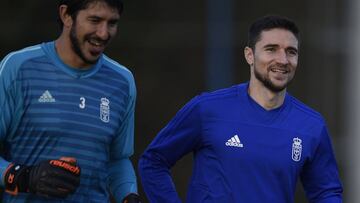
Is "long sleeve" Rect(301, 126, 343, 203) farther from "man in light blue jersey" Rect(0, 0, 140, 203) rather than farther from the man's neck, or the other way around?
"man in light blue jersey" Rect(0, 0, 140, 203)

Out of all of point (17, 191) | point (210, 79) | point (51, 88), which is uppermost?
point (51, 88)

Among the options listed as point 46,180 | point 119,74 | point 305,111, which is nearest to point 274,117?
point 305,111

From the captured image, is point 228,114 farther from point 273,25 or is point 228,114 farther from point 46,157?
point 46,157

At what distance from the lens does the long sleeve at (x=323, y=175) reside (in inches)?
233

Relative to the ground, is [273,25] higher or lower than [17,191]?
higher

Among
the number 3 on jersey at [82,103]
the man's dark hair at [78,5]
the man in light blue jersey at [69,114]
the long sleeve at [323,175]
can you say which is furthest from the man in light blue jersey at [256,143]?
the man's dark hair at [78,5]

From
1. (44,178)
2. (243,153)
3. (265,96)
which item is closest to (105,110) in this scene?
(44,178)

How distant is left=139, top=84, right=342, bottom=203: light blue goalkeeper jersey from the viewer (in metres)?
5.72

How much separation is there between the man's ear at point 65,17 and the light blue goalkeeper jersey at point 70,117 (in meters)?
0.12

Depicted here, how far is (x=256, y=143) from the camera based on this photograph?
5781mm

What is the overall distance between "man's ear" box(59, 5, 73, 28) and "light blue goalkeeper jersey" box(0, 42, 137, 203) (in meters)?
0.12

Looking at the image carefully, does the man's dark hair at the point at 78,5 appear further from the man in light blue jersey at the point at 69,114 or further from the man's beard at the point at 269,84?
the man's beard at the point at 269,84

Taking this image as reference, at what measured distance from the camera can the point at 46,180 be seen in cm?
536

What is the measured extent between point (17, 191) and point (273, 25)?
4.41 ft
